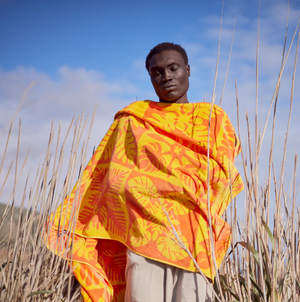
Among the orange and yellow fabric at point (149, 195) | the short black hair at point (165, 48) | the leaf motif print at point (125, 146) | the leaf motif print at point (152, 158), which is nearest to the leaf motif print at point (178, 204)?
the orange and yellow fabric at point (149, 195)

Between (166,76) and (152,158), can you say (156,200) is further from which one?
(166,76)

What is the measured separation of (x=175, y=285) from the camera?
109cm

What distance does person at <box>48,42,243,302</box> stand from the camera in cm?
106

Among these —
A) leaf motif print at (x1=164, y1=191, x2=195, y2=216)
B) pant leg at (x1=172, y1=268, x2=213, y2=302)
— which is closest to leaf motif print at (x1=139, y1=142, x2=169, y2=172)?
leaf motif print at (x1=164, y1=191, x2=195, y2=216)

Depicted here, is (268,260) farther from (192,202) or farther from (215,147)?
(215,147)

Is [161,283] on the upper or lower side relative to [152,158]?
lower

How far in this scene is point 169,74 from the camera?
4.24ft

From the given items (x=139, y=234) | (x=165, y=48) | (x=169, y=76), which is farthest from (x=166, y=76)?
(x=139, y=234)

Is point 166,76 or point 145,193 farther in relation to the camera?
point 166,76

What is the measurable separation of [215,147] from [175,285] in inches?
20.6

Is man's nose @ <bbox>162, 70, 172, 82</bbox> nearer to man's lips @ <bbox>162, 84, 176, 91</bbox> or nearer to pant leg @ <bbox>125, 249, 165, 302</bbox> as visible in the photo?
man's lips @ <bbox>162, 84, 176, 91</bbox>

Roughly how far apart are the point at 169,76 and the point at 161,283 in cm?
81

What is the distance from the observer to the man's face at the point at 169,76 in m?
1.29

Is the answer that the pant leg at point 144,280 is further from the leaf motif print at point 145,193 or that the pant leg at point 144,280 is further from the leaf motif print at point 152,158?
the leaf motif print at point 152,158
